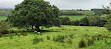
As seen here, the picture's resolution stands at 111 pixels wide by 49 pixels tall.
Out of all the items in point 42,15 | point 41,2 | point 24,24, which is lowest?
point 24,24

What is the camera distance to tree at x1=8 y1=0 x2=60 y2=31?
2733 cm

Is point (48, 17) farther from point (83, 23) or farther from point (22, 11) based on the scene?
point (83, 23)

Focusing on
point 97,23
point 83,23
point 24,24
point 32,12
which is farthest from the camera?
point 83,23

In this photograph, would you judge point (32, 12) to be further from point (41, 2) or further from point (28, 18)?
point (41, 2)

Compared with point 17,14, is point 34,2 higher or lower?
higher

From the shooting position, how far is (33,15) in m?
26.8

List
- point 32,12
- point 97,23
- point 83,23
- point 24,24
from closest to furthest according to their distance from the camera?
point 32,12
point 24,24
point 97,23
point 83,23

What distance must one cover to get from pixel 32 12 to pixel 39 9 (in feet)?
5.28

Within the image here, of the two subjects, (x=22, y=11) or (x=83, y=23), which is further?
(x=83, y=23)

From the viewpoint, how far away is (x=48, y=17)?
29.5m

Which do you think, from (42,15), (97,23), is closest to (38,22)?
(42,15)

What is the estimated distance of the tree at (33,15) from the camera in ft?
89.7

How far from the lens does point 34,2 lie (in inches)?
1176

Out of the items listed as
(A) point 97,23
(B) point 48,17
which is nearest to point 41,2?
(B) point 48,17
